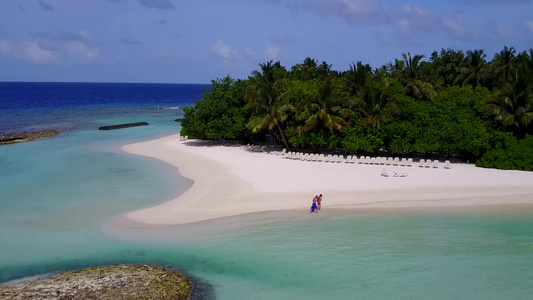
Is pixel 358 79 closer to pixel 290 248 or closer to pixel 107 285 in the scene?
pixel 290 248

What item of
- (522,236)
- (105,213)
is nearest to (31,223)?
(105,213)

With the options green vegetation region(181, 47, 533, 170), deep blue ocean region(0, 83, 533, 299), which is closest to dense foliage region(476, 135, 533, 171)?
green vegetation region(181, 47, 533, 170)

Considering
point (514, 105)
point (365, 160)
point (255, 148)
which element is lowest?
point (255, 148)

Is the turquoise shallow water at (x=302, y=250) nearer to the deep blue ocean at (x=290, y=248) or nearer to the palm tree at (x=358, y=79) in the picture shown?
the deep blue ocean at (x=290, y=248)

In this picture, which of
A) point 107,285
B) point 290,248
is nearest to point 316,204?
point 290,248

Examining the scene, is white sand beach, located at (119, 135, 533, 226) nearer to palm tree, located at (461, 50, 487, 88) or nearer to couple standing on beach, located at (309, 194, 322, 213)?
couple standing on beach, located at (309, 194, 322, 213)

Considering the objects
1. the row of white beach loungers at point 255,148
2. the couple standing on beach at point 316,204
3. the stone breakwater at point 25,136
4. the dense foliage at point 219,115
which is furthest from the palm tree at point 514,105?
the stone breakwater at point 25,136

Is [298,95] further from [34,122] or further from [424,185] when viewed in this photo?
[34,122]

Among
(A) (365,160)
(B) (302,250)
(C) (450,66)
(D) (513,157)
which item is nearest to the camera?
(B) (302,250)
